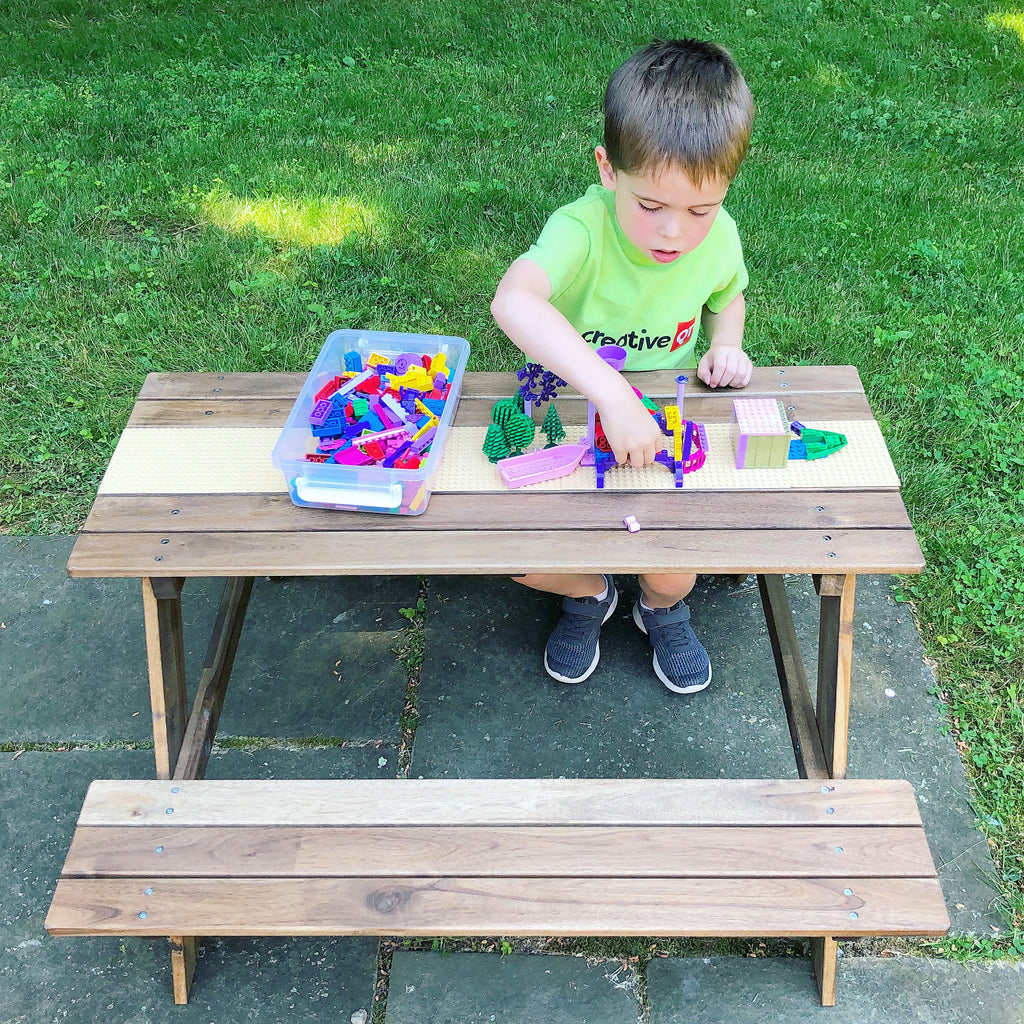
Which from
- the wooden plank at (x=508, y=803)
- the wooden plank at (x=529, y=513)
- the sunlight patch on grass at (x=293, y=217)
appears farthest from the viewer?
the sunlight patch on grass at (x=293, y=217)

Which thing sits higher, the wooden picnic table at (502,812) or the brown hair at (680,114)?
the brown hair at (680,114)

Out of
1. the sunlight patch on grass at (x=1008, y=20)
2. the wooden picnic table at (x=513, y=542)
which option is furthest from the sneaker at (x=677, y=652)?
the sunlight patch on grass at (x=1008, y=20)

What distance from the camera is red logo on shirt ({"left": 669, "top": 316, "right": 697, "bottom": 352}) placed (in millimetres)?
2451

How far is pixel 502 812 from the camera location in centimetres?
184

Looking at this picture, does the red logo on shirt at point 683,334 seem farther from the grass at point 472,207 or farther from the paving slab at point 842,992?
the paving slab at point 842,992

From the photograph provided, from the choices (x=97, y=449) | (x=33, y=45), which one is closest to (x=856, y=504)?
(x=97, y=449)

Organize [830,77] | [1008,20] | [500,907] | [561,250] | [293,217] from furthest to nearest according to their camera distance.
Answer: [1008,20] → [830,77] → [293,217] → [561,250] → [500,907]

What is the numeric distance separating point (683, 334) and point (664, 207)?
1.57 feet

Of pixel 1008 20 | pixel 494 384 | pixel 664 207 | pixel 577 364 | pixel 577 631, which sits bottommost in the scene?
pixel 577 631

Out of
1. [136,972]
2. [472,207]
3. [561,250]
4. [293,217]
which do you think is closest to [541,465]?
[561,250]

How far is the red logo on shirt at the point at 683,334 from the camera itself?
2.45 meters

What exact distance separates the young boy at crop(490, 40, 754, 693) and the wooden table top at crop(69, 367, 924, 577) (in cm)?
18

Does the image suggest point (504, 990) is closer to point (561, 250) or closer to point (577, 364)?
point (577, 364)

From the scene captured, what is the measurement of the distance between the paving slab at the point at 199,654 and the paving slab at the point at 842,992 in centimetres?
92
